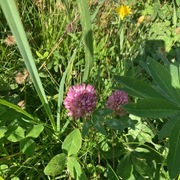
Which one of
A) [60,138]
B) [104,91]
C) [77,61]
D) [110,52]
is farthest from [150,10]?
[60,138]

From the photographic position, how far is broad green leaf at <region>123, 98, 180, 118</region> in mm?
963

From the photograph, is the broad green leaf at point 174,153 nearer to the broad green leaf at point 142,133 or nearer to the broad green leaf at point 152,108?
the broad green leaf at point 152,108

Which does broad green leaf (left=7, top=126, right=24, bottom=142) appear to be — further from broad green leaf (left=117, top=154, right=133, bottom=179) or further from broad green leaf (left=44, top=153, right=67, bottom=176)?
broad green leaf (left=117, top=154, right=133, bottom=179)

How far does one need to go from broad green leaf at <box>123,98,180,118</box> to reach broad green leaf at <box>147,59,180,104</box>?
0.03 meters

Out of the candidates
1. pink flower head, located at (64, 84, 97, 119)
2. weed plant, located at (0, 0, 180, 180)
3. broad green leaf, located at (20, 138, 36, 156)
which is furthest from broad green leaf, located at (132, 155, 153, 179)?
broad green leaf, located at (20, 138, 36, 156)

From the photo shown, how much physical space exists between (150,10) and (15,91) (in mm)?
1053

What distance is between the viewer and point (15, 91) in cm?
162

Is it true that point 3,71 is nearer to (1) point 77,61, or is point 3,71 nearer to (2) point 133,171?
(1) point 77,61

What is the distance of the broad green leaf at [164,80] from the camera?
3.34ft

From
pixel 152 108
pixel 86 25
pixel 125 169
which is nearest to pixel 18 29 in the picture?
pixel 86 25

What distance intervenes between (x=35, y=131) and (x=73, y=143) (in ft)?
0.44

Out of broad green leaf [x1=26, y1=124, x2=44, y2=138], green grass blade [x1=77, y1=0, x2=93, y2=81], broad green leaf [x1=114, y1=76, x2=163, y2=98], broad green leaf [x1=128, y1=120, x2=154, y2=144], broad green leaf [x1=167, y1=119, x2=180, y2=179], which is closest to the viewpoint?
green grass blade [x1=77, y1=0, x2=93, y2=81]

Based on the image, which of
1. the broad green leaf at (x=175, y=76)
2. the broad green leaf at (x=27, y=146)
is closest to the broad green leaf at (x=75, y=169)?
the broad green leaf at (x=27, y=146)

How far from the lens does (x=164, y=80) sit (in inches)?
A: 40.7
